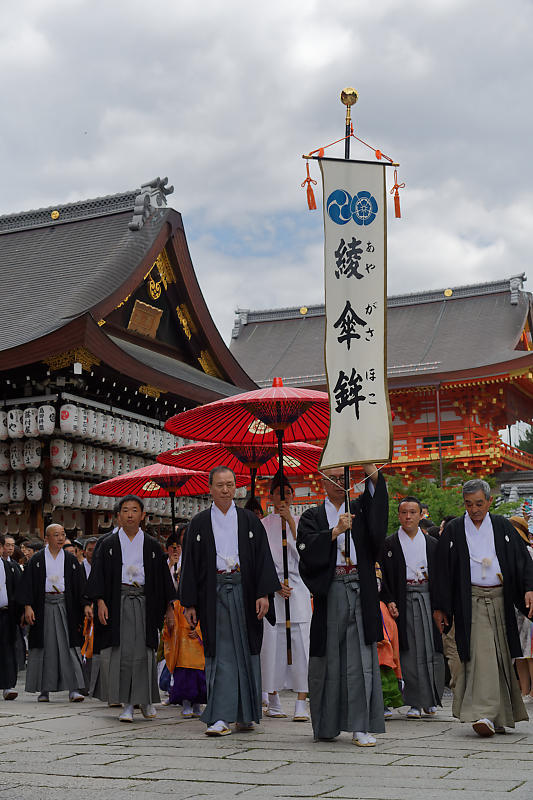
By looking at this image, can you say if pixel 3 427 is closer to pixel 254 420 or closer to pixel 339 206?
pixel 254 420

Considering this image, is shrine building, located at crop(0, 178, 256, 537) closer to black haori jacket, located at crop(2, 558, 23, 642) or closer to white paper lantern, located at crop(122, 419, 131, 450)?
white paper lantern, located at crop(122, 419, 131, 450)

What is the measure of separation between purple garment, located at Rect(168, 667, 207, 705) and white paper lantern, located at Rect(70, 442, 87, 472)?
7.32m

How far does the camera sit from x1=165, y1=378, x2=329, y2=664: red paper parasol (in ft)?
24.7

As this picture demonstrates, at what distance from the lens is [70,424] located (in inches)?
532

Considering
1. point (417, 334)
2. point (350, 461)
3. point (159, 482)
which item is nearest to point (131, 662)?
point (350, 461)

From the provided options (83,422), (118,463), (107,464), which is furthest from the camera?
(118,463)

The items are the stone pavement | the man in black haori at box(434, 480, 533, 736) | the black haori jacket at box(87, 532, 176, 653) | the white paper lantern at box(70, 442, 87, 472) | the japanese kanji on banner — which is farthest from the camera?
the white paper lantern at box(70, 442, 87, 472)

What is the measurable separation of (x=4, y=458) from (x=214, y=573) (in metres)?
8.59

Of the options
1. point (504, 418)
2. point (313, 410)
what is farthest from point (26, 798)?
point (504, 418)

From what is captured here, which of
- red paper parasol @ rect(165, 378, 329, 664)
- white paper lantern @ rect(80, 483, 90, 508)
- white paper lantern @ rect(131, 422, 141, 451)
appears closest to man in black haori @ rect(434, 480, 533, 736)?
red paper parasol @ rect(165, 378, 329, 664)

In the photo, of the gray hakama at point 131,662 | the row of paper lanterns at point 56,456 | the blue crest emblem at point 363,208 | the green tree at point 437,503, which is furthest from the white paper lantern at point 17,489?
the blue crest emblem at point 363,208

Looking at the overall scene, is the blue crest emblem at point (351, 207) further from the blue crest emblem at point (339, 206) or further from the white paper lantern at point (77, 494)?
the white paper lantern at point (77, 494)

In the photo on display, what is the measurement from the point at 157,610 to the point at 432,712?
2.13m

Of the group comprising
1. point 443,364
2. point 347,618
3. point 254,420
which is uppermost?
point 443,364
